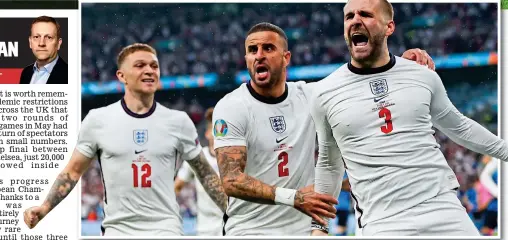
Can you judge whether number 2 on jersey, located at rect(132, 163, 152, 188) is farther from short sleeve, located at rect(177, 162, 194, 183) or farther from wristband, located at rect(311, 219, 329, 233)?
wristband, located at rect(311, 219, 329, 233)

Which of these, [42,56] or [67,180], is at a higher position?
[42,56]

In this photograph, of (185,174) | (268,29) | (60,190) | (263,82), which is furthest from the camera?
(185,174)

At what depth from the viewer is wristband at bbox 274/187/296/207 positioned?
5.89 meters

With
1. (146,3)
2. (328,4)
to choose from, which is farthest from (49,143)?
(328,4)

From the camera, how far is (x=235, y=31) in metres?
7.93

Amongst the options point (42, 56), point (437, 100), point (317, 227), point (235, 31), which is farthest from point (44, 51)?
point (437, 100)

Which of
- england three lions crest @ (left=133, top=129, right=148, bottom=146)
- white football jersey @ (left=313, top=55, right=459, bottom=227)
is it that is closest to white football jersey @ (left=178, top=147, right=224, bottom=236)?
england three lions crest @ (left=133, top=129, right=148, bottom=146)

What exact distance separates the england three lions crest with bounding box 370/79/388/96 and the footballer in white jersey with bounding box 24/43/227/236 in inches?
72.9

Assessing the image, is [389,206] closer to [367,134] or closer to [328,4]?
[367,134]

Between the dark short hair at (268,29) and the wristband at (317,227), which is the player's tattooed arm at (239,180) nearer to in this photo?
the wristband at (317,227)

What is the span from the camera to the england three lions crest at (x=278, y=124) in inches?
253

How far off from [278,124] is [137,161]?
1346 mm

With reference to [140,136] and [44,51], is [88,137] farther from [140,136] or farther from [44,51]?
[44,51]

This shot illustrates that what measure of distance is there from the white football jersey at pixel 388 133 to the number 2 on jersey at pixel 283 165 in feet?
2.08
